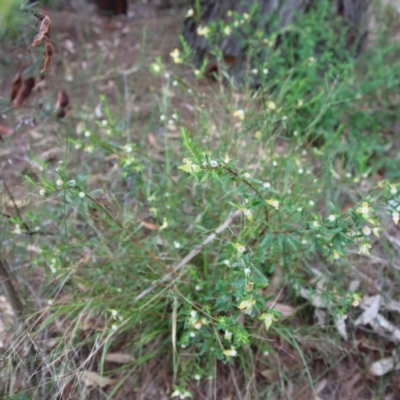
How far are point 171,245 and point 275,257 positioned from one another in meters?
0.39

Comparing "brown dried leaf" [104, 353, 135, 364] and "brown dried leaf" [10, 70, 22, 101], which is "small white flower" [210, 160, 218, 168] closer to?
"brown dried leaf" [104, 353, 135, 364]

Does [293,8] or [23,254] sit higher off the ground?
[293,8]

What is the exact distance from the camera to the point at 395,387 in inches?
68.0

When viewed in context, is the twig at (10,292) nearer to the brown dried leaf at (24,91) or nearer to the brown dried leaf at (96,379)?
the brown dried leaf at (96,379)

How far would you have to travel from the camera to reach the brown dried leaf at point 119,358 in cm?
176

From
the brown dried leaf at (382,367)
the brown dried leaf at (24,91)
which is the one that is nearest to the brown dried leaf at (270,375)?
the brown dried leaf at (382,367)

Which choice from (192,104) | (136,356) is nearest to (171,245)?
(136,356)

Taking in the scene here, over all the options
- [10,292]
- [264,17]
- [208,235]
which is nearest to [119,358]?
[10,292]

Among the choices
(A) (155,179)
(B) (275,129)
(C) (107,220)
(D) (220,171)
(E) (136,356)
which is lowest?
(E) (136,356)

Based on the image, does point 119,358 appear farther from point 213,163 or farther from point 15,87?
point 15,87

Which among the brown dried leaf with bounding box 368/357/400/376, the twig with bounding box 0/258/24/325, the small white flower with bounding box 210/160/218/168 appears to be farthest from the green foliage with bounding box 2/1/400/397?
the brown dried leaf with bounding box 368/357/400/376

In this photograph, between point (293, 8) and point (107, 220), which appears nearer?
point (107, 220)

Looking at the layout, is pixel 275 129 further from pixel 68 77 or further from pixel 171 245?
pixel 68 77

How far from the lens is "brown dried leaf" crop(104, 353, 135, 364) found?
1756 millimetres
